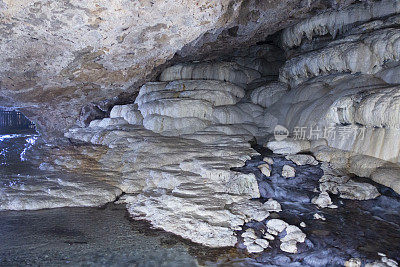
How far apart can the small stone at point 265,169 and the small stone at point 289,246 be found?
2.72 meters

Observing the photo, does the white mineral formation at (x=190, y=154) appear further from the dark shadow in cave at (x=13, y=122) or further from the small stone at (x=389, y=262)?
the dark shadow in cave at (x=13, y=122)

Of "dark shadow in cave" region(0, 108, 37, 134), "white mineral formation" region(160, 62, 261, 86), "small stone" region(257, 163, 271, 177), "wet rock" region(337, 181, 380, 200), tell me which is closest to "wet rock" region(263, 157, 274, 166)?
"small stone" region(257, 163, 271, 177)

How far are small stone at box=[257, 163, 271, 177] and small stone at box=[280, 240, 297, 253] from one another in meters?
2.72

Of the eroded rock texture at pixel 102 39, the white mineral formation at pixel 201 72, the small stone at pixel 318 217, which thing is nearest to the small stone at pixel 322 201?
the small stone at pixel 318 217

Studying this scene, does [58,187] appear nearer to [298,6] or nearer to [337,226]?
[337,226]

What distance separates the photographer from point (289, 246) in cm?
397

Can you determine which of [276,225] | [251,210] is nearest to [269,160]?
[251,210]

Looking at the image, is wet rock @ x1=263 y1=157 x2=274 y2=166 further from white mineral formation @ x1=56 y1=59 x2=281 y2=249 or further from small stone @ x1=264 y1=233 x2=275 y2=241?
small stone @ x1=264 y1=233 x2=275 y2=241

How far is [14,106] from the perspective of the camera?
39.5 ft

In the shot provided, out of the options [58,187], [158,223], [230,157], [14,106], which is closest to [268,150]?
[230,157]

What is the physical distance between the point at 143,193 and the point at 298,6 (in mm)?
8421

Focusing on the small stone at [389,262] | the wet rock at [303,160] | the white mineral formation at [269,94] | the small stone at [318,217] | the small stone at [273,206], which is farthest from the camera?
the white mineral formation at [269,94]

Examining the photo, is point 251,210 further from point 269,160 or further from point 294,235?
point 269,160

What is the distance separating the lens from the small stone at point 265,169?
22.0ft
